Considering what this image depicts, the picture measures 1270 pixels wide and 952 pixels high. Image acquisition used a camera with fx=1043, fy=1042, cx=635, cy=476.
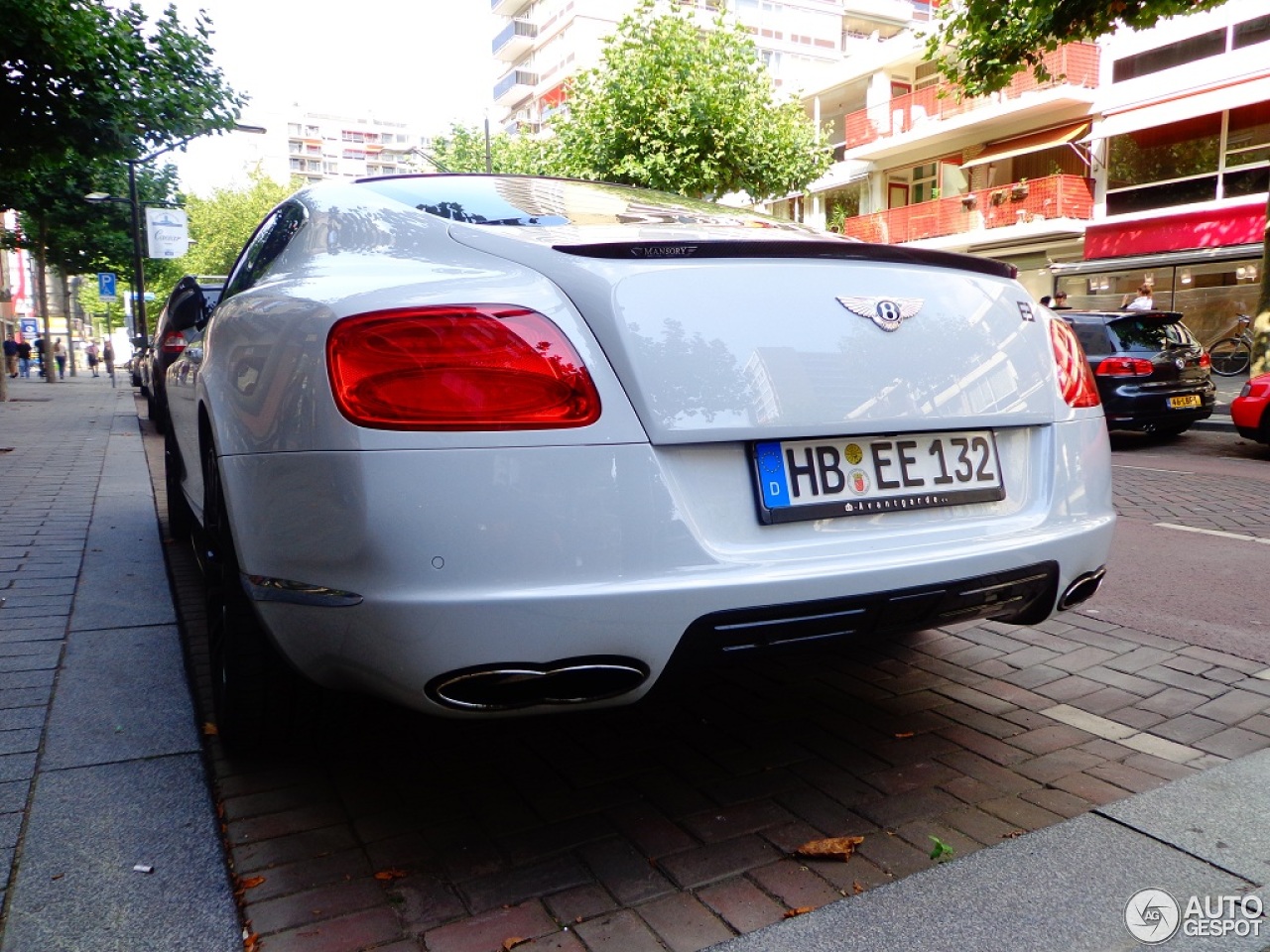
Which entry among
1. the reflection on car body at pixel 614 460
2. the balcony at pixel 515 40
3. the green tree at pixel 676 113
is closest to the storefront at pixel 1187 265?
the green tree at pixel 676 113

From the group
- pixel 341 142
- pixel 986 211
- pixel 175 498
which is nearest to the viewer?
pixel 175 498

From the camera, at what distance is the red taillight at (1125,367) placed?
1173cm

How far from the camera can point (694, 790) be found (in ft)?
8.38

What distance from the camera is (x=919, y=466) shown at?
2.30m

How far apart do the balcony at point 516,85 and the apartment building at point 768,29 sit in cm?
203

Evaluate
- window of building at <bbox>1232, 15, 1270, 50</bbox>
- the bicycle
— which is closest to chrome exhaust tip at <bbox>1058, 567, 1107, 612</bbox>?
the bicycle

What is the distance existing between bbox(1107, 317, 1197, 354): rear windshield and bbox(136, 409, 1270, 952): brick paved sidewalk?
30.8ft

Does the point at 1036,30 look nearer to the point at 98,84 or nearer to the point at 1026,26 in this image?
the point at 1026,26

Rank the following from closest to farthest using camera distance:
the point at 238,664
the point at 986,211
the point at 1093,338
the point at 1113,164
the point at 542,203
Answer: the point at 238,664
the point at 542,203
the point at 1093,338
the point at 1113,164
the point at 986,211

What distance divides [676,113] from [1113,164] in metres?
11.1

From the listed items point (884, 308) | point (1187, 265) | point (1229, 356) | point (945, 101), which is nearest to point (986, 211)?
point (945, 101)

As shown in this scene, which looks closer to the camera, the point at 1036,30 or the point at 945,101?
the point at 1036,30

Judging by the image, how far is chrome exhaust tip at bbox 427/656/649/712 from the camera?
1917 millimetres

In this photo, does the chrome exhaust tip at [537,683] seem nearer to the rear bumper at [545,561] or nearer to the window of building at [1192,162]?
the rear bumper at [545,561]
